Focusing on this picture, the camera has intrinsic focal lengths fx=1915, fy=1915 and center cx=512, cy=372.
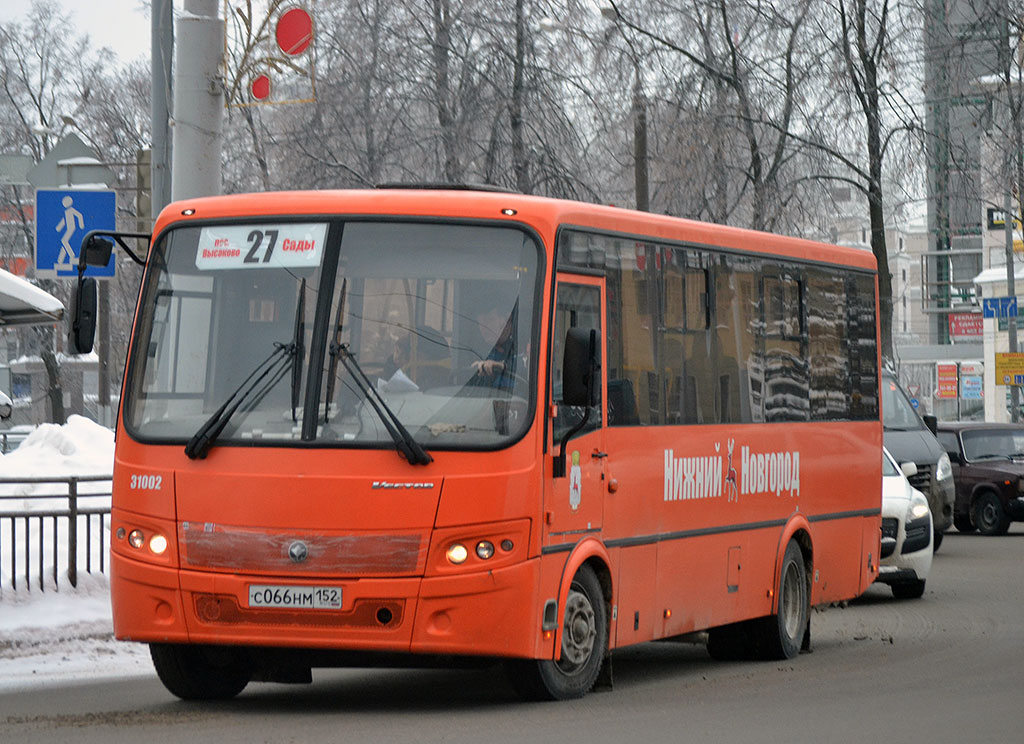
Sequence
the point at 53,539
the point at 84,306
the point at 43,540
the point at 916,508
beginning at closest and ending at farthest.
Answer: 1. the point at 84,306
2. the point at 43,540
3. the point at 53,539
4. the point at 916,508

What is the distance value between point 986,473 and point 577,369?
70.3 ft

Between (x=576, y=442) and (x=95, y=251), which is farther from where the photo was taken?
(x=95, y=251)

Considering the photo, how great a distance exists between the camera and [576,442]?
10.0 m

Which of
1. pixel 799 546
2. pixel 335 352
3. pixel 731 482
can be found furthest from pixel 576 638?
pixel 799 546

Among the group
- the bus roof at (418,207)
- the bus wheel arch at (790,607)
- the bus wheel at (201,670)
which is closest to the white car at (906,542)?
the bus wheel arch at (790,607)

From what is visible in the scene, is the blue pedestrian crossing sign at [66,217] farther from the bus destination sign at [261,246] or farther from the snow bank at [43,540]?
the bus destination sign at [261,246]

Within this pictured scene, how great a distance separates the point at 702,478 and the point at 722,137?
17.8 meters

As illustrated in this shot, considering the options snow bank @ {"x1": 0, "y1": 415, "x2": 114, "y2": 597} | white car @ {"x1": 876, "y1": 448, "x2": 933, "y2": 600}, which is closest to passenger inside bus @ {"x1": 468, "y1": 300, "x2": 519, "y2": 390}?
snow bank @ {"x1": 0, "y1": 415, "x2": 114, "y2": 597}

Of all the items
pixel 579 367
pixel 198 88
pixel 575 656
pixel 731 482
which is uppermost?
pixel 198 88

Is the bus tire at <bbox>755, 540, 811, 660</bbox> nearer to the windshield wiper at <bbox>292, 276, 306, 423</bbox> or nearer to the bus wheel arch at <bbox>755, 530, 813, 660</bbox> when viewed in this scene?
the bus wheel arch at <bbox>755, 530, 813, 660</bbox>

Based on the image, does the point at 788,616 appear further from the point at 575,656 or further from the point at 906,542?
the point at 906,542

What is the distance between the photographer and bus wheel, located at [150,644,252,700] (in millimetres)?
10109

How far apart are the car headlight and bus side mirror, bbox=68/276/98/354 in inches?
404

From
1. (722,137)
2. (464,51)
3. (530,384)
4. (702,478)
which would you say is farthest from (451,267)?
(722,137)
